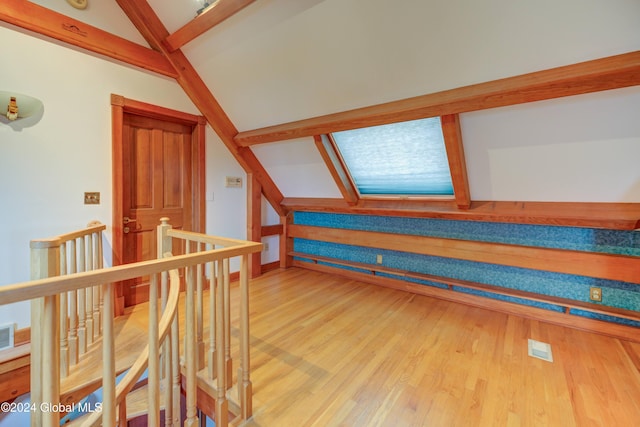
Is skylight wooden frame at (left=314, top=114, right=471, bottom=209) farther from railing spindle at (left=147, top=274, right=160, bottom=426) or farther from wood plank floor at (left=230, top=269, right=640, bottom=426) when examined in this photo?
railing spindle at (left=147, top=274, right=160, bottom=426)

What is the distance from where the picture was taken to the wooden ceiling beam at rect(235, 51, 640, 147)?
4.92 ft

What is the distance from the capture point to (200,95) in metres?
3.16

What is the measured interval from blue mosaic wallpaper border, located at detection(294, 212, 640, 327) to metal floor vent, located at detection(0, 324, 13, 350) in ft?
10.9

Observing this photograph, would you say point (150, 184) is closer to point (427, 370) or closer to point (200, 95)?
point (200, 95)

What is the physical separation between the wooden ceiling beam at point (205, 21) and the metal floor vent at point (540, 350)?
336 cm

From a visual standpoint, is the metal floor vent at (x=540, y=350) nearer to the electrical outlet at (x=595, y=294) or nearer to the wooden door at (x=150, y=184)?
the electrical outlet at (x=595, y=294)

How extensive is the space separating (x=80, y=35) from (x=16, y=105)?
2.65 feet

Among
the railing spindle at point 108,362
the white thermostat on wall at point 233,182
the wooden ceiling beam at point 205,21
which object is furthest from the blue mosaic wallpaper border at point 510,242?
the railing spindle at point 108,362

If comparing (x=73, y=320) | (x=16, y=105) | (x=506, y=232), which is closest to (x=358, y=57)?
(x=506, y=232)

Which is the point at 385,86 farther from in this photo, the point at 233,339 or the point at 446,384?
the point at 233,339

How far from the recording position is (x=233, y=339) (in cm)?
225

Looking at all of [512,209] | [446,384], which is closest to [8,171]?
[446,384]

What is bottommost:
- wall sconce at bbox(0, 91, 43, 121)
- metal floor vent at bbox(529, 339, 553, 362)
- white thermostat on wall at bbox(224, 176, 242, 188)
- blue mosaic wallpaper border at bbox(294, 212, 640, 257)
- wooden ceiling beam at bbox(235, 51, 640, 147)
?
metal floor vent at bbox(529, 339, 553, 362)

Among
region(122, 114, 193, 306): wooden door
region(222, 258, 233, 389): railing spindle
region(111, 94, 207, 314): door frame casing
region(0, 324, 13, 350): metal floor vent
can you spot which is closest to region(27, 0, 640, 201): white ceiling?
region(111, 94, 207, 314): door frame casing
